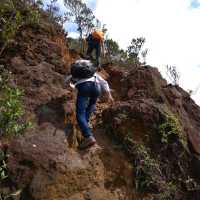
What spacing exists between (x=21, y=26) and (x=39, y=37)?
47 cm

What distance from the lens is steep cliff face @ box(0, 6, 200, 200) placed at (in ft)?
21.8

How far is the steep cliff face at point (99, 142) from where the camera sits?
6.64 metres

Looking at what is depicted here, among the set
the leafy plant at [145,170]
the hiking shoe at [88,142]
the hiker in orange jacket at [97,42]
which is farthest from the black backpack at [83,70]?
the hiker in orange jacket at [97,42]

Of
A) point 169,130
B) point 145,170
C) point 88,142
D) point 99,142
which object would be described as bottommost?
point 145,170

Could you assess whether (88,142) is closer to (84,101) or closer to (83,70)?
(84,101)

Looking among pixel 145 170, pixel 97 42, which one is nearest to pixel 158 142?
pixel 145 170

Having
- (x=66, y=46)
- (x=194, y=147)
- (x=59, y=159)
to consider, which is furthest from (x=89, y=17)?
(x=59, y=159)

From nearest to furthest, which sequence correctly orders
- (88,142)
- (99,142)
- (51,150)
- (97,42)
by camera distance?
(51,150) → (88,142) → (99,142) → (97,42)

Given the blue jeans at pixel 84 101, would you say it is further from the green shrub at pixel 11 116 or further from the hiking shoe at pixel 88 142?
the green shrub at pixel 11 116

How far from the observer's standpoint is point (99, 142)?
8055 millimetres

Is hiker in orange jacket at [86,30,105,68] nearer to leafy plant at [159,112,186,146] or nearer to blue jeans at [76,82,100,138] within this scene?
leafy plant at [159,112,186,146]

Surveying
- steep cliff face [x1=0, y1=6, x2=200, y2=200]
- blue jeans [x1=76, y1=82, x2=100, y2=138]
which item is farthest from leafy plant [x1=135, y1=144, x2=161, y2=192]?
blue jeans [x1=76, y1=82, x2=100, y2=138]

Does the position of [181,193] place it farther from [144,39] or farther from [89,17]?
[89,17]

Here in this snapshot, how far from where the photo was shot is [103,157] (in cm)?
770
